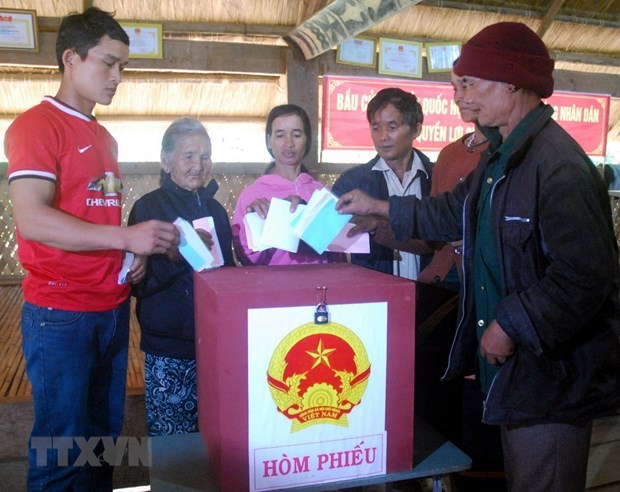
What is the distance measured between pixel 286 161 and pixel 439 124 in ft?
11.1

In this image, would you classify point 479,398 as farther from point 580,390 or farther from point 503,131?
point 503,131

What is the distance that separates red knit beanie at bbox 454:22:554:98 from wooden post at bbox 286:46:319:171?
3.02 metres

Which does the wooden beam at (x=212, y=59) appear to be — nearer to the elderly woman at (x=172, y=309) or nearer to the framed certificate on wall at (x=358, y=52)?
the framed certificate on wall at (x=358, y=52)

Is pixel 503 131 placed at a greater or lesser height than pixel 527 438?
greater

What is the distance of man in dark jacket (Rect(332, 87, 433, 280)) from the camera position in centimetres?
186

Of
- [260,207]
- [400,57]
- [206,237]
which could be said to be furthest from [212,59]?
[206,237]

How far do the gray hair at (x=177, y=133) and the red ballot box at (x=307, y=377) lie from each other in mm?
800

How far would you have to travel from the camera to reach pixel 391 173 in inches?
74.7

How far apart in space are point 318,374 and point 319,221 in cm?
37

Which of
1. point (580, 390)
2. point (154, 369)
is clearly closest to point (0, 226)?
point (154, 369)

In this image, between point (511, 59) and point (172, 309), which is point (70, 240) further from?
point (511, 59)

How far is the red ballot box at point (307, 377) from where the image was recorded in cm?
85

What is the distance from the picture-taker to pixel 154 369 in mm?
→ 1554

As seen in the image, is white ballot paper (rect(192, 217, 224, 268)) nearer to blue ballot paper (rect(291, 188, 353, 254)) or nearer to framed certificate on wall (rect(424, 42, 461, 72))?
blue ballot paper (rect(291, 188, 353, 254))
